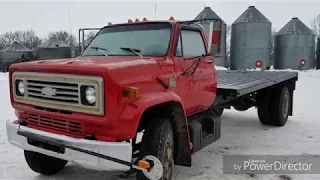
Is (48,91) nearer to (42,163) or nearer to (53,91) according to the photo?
(53,91)

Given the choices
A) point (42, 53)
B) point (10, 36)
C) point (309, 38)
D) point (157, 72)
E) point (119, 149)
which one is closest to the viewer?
point (119, 149)

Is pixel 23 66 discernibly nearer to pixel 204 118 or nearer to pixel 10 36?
pixel 204 118

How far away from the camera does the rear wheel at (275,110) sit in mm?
7754

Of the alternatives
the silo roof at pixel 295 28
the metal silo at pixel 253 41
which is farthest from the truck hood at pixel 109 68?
the silo roof at pixel 295 28

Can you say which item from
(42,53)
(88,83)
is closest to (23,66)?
(88,83)

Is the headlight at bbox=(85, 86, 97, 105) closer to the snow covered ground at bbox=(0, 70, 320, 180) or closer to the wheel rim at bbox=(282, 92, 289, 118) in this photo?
the snow covered ground at bbox=(0, 70, 320, 180)

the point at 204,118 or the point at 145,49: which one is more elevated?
the point at 145,49

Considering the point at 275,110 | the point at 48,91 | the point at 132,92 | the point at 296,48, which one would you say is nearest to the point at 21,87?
the point at 48,91

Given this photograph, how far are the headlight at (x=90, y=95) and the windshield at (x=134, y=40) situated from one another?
1101 mm

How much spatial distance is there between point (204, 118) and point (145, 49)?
1476 mm

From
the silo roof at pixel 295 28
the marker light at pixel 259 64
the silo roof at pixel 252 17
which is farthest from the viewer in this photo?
the silo roof at pixel 295 28

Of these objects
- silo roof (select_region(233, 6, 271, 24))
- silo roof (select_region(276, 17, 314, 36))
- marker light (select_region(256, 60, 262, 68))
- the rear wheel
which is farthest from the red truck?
silo roof (select_region(276, 17, 314, 36))

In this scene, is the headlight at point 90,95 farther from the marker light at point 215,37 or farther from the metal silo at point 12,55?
the metal silo at point 12,55

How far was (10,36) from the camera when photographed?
252 ft
